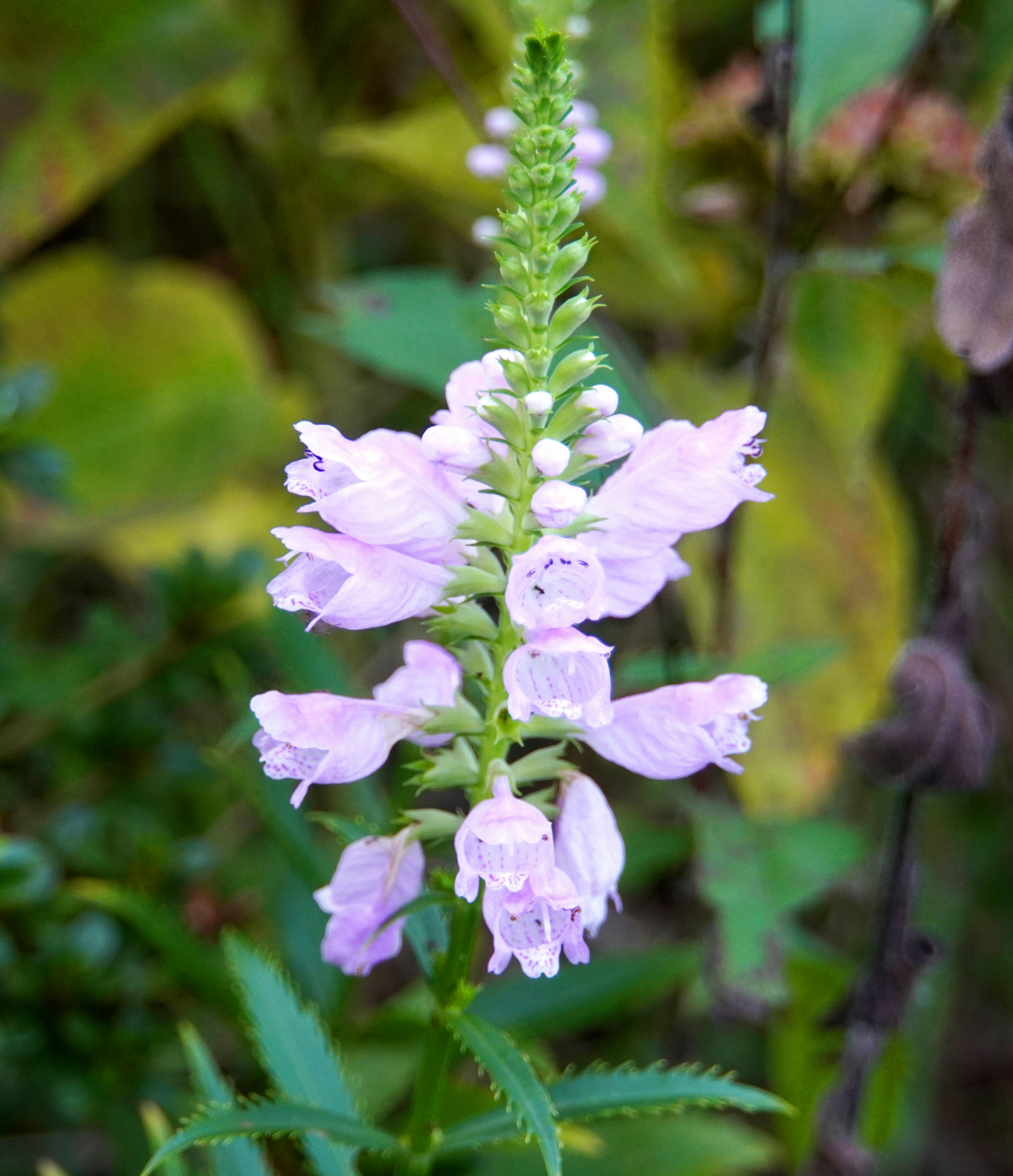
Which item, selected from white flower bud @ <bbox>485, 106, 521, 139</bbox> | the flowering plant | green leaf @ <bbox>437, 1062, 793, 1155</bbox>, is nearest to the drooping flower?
the flowering plant

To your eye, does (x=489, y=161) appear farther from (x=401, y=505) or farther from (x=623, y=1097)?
(x=623, y=1097)

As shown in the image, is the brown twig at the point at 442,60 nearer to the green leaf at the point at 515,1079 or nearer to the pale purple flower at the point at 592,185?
the pale purple flower at the point at 592,185

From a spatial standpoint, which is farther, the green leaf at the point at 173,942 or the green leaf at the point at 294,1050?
the green leaf at the point at 173,942

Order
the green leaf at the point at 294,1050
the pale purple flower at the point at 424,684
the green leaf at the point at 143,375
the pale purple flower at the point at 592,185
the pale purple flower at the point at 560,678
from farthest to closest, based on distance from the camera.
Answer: the green leaf at the point at 143,375, the pale purple flower at the point at 592,185, the green leaf at the point at 294,1050, the pale purple flower at the point at 424,684, the pale purple flower at the point at 560,678

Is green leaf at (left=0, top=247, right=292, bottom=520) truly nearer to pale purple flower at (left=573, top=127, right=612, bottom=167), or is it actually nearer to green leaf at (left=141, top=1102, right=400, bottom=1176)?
pale purple flower at (left=573, top=127, right=612, bottom=167)

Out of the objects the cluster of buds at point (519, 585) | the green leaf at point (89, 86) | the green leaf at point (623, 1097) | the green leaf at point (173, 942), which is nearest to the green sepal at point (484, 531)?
the cluster of buds at point (519, 585)

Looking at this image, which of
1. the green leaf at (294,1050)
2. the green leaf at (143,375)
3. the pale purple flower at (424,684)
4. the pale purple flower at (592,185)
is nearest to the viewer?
the pale purple flower at (424,684)

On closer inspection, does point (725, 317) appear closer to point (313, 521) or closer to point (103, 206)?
point (313, 521)

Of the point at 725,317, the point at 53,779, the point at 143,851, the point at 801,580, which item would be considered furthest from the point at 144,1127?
the point at 725,317
